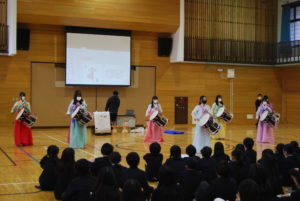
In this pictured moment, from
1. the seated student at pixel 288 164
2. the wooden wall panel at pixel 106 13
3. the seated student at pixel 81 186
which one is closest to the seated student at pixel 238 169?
the seated student at pixel 288 164

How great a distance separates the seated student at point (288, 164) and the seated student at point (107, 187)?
359cm

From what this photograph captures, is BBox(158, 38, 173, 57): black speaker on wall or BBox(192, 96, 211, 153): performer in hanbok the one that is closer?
BBox(192, 96, 211, 153): performer in hanbok

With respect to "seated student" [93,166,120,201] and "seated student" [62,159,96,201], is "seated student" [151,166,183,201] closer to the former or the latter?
"seated student" [93,166,120,201]

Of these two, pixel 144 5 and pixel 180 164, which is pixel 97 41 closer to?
pixel 144 5

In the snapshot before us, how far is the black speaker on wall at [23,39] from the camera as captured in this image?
16.5 meters

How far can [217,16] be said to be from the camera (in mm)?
20406

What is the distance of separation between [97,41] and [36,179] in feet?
37.4

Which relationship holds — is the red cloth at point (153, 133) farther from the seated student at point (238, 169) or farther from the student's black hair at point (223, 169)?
the student's black hair at point (223, 169)

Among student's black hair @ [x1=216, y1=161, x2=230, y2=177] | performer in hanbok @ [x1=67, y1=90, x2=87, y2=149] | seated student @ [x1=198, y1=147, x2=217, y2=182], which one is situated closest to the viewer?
student's black hair @ [x1=216, y1=161, x2=230, y2=177]

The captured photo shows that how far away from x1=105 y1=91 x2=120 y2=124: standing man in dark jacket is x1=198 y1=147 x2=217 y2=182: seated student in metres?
9.78

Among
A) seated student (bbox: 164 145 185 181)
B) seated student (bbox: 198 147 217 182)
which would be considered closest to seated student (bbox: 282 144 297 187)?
seated student (bbox: 198 147 217 182)

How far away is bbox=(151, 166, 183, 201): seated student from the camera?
436 centimetres

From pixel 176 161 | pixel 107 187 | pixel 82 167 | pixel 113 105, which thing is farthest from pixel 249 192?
pixel 113 105

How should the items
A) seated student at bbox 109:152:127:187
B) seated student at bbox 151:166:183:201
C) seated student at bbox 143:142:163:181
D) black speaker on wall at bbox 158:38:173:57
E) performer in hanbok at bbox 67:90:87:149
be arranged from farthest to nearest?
1. black speaker on wall at bbox 158:38:173:57
2. performer in hanbok at bbox 67:90:87:149
3. seated student at bbox 143:142:163:181
4. seated student at bbox 109:152:127:187
5. seated student at bbox 151:166:183:201
